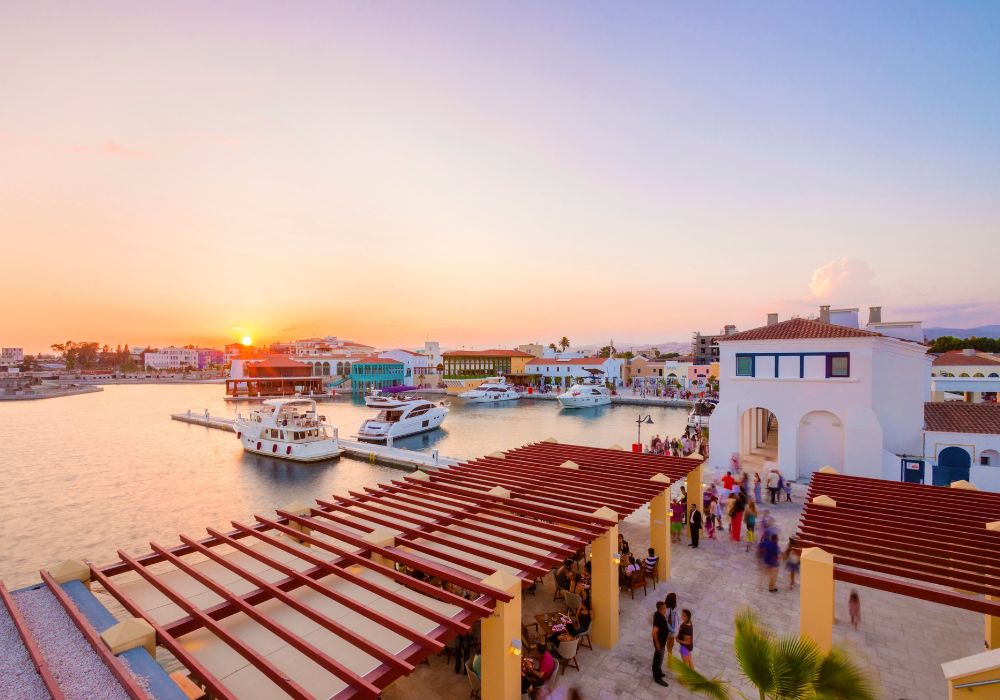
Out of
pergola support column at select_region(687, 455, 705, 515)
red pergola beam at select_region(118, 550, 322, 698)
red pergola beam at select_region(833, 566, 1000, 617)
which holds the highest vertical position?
red pergola beam at select_region(118, 550, 322, 698)

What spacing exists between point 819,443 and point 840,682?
20096 mm

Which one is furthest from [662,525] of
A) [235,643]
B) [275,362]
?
[275,362]

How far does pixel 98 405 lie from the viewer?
7162 cm

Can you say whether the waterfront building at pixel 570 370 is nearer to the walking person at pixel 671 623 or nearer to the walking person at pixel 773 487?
the walking person at pixel 773 487

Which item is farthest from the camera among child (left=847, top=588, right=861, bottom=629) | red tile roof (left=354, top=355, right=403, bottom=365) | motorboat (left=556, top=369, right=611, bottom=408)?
red tile roof (left=354, top=355, right=403, bottom=365)

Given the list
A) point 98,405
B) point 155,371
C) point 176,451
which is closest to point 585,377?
point 176,451

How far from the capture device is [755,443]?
27484mm

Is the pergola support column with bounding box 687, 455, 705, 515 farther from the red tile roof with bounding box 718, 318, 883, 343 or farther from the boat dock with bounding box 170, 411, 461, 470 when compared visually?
the boat dock with bounding box 170, 411, 461, 470

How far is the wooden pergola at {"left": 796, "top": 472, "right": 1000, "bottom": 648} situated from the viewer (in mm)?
7227

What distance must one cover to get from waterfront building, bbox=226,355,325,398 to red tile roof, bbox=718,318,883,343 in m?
80.4

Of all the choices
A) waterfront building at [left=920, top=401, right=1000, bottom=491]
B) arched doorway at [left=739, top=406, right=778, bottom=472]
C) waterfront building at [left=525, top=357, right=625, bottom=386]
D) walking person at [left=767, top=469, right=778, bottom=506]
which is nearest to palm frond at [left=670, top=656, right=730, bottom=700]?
walking person at [left=767, top=469, right=778, bottom=506]

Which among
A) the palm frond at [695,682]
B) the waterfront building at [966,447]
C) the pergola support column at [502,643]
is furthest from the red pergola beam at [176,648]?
the waterfront building at [966,447]

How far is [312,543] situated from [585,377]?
8332 centimetres

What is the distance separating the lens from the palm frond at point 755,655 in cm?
461
